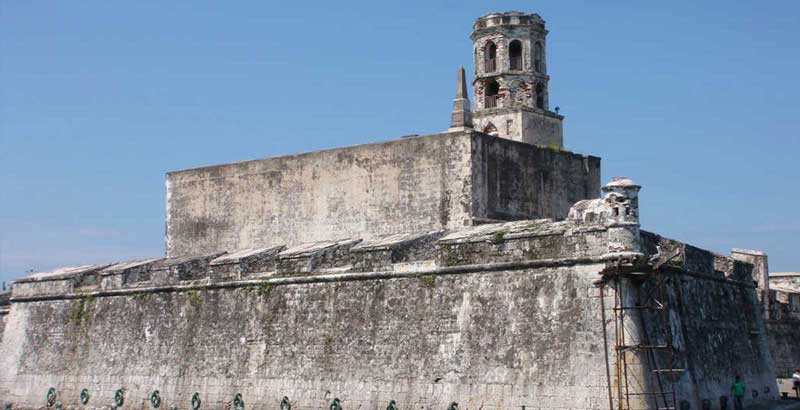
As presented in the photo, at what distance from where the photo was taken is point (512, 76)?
1356 inches

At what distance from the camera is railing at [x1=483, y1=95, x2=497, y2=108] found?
34906mm

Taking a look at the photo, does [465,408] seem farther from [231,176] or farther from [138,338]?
[231,176]

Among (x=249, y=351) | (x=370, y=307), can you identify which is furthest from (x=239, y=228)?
(x=370, y=307)

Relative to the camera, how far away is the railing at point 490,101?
34.9 meters

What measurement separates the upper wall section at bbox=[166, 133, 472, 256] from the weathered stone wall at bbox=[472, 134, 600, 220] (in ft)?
1.77

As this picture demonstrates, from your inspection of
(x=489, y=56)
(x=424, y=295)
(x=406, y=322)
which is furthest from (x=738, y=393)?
(x=489, y=56)

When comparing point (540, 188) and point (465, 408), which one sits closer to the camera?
point (465, 408)

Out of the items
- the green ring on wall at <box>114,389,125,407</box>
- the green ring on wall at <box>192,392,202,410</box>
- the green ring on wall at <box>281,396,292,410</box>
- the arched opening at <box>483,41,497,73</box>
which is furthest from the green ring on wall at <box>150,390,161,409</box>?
the arched opening at <box>483,41,497,73</box>

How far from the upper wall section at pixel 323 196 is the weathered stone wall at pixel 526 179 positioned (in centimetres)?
54

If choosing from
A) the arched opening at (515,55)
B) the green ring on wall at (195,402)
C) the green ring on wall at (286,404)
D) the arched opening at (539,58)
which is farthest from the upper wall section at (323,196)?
the arched opening at (539,58)

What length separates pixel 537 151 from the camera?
2839 centimetres

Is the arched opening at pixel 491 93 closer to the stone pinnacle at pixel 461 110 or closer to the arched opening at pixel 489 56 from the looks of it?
the arched opening at pixel 489 56

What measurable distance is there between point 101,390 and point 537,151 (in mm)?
12641

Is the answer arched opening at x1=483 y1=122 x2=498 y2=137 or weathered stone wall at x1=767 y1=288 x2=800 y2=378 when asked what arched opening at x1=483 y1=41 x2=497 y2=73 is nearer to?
arched opening at x1=483 y1=122 x2=498 y2=137
